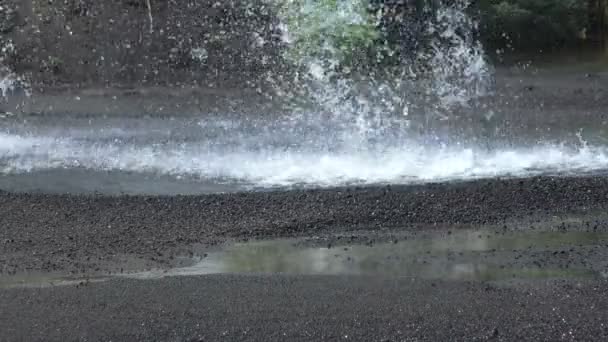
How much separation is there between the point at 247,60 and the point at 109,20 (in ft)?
9.22

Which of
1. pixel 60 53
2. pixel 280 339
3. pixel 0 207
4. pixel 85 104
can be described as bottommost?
pixel 280 339

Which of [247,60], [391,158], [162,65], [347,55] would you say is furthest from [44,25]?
[391,158]

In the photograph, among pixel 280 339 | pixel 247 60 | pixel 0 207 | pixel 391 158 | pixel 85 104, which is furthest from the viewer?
pixel 247 60

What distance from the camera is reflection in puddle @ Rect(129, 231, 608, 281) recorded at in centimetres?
654

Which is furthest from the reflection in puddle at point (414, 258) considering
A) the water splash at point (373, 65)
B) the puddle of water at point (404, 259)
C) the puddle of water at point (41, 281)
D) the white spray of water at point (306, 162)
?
the water splash at point (373, 65)

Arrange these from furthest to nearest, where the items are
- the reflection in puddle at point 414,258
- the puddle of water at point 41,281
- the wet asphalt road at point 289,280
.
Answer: the puddle of water at point 41,281 → the reflection in puddle at point 414,258 → the wet asphalt road at point 289,280

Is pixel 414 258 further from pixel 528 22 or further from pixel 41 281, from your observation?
pixel 528 22

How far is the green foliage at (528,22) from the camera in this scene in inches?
510

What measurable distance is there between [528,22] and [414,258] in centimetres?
767

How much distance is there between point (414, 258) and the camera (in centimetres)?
684

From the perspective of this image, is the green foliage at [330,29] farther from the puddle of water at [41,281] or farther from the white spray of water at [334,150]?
the puddle of water at [41,281]

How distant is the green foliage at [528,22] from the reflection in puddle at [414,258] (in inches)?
260

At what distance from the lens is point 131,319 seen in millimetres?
5883

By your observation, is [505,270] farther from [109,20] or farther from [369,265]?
[109,20]
